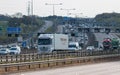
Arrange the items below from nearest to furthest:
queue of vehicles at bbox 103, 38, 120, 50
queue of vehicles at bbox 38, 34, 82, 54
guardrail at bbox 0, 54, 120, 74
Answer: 1. guardrail at bbox 0, 54, 120, 74
2. queue of vehicles at bbox 38, 34, 82, 54
3. queue of vehicles at bbox 103, 38, 120, 50

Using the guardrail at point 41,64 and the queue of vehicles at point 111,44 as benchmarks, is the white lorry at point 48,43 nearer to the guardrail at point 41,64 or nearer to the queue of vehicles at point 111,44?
the queue of vehicles at point 111,44

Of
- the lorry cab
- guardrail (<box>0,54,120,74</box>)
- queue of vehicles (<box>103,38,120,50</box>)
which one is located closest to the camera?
guardrail (<box>0,54,120,74</box>)

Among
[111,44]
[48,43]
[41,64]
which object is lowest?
[111,44]

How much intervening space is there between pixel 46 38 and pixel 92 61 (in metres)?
20.2

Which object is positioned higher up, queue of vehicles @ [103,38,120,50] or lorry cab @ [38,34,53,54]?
lorry cab @ [38,34,53,54]

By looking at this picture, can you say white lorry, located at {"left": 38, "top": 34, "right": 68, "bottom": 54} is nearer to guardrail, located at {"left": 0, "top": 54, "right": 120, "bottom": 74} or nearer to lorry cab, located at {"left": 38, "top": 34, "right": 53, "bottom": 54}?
lorry cab, located at {"left": 38, "top": 34, "right": 53, "bottom": 54}

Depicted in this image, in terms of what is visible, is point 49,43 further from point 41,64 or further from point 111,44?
point 41,64

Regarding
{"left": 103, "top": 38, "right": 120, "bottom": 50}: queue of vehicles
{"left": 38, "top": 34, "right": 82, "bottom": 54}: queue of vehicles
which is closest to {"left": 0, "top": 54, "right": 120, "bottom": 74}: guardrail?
{"left": 38, "top": 34, "right": 82, "bottom": 54}: queue of vehicles

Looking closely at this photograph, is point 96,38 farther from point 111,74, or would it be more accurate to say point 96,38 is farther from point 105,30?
point 111,74

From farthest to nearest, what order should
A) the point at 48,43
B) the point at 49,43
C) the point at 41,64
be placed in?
the point at 48,43
the point at 49,43
the point at 41,64

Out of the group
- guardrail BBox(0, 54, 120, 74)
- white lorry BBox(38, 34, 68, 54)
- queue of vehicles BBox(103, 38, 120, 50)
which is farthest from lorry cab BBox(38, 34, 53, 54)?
guardrail BBox(0, 54, 120, 74)

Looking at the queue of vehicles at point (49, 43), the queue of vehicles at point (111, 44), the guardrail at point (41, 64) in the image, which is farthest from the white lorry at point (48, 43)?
the guardrail at point (41, 64)

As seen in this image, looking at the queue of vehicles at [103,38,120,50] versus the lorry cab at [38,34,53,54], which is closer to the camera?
the lorry cab at [38,34,53,54]

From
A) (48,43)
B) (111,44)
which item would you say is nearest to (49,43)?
(48,43)
